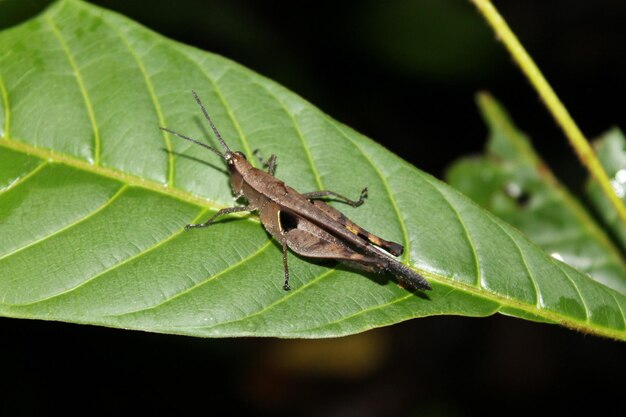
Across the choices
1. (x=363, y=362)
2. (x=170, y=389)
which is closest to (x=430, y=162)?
(x=363, y=362)

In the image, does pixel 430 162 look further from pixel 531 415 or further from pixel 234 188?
pixel 234 188

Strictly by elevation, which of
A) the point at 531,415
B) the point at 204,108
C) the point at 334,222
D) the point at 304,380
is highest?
the point at 204,108

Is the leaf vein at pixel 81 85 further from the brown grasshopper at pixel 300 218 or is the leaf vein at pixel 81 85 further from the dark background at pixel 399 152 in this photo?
the dark background at pixel 399 152

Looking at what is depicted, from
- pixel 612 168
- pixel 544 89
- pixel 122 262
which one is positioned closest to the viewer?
pixel 122 262

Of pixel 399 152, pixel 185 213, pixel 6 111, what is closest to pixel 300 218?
pixel 185 213

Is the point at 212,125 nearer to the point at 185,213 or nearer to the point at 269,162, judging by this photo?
the point at 269,162

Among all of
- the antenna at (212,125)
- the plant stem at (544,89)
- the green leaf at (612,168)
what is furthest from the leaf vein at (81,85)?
the green leaf at (612,168)
